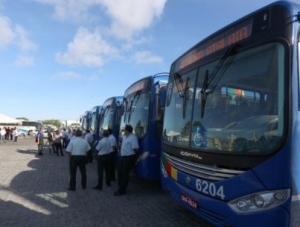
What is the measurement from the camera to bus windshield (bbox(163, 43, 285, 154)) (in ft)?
11.7

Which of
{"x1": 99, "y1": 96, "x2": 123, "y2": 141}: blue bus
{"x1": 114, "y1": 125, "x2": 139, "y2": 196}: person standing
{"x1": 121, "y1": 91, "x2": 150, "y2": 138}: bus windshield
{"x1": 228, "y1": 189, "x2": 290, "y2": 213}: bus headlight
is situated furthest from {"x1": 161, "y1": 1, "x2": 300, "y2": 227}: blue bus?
{"x1": 99, "y1": 96, "x2": 123, "y2": 141}: blue bus

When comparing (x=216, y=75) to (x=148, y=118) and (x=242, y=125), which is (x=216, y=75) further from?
(x=148, y=118)

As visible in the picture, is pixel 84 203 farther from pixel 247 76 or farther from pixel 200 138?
pixel 247 76

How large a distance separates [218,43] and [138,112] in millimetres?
4844

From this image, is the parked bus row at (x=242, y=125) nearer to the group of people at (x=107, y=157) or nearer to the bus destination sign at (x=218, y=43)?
the bus destination sign at (x=218, y=43)

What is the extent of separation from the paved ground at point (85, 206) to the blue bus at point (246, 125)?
1.60 metres

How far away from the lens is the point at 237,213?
3.77 metres

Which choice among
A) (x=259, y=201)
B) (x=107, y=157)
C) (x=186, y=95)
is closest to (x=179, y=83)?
(x=186, y=95)

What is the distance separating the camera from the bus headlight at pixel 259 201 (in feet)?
11.0

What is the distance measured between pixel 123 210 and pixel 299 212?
4.41 meters

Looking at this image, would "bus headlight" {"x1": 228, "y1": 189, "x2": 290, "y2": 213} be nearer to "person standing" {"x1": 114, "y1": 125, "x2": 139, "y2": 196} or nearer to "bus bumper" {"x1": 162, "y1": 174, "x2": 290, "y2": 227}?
"bus bumper" {"x1": 162, "y1": 174, "x2": 290, "y2": 227}

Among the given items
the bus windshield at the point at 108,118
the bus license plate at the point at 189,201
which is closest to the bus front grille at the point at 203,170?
the bus license plate at the point at 189,201

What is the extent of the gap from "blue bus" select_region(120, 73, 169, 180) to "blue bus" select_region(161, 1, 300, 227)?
2.77 metres

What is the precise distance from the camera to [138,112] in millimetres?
9281
